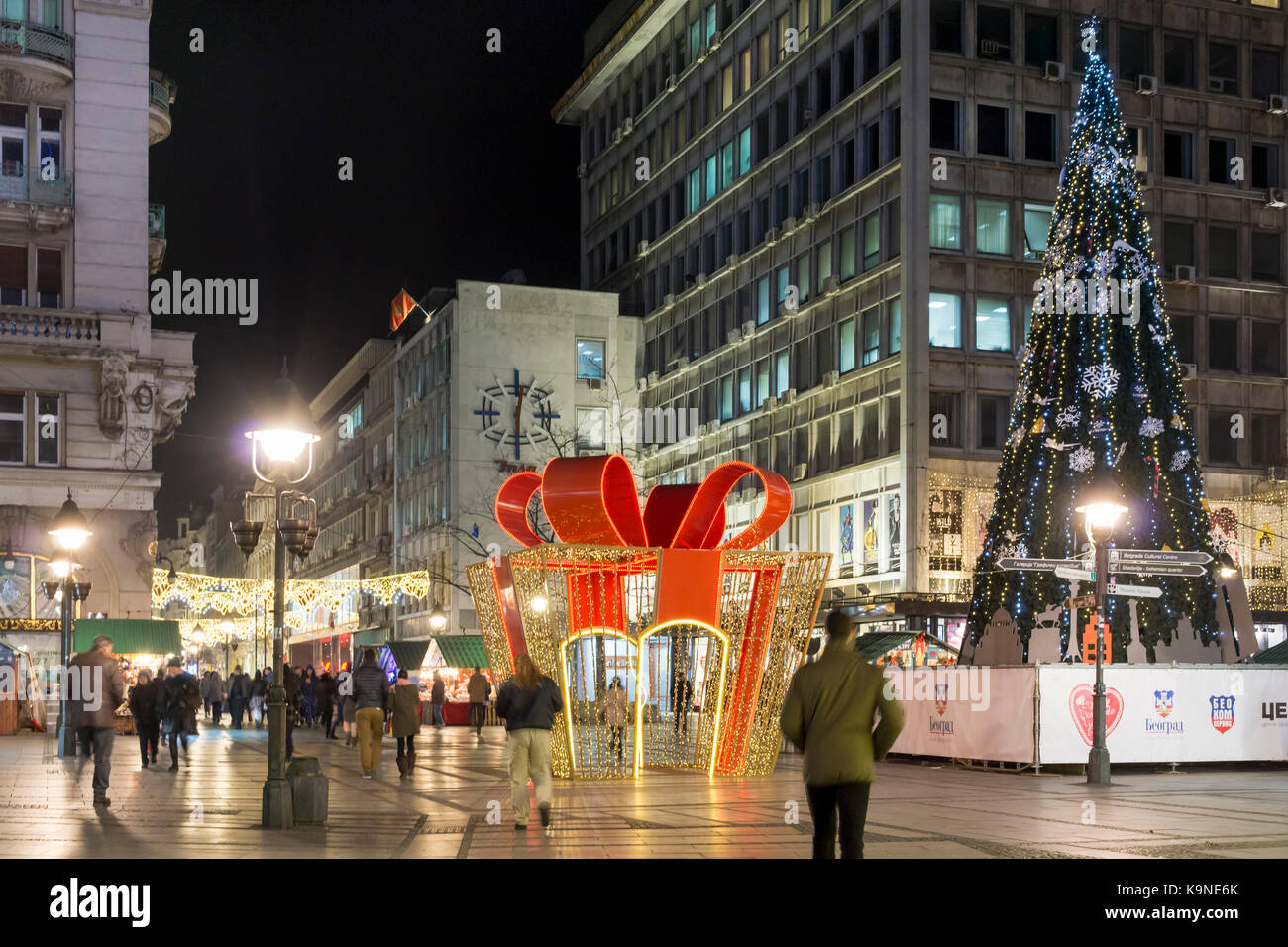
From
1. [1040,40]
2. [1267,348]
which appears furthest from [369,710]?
[1267,348]

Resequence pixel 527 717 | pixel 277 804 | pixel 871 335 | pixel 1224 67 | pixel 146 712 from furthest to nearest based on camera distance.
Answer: pixel 1224 67 < pixel 871 335 < pixel 146 712 < pixel 527 717 < pixel 277 804

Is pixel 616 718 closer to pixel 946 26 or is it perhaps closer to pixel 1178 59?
pixel 946 26

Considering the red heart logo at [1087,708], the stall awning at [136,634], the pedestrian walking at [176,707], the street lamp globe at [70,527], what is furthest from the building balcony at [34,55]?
the red heart logo at [1087,708]

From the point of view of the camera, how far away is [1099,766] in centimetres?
2362

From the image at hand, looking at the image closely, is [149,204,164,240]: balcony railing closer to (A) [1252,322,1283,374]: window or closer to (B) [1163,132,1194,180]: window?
(B) [1163,132,1194,180]: window

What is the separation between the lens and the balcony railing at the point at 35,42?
3997cm

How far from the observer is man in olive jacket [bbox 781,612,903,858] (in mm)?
10227

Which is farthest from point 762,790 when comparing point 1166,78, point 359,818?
point 1166,78

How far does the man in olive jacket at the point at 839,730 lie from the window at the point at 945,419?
37250mm

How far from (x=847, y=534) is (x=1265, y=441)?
1255 centimetres

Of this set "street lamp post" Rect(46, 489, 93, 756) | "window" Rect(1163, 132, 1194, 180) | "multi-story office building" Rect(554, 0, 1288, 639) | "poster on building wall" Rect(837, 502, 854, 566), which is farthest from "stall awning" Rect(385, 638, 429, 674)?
"window" Rect(1163, 132, 1194, 180)

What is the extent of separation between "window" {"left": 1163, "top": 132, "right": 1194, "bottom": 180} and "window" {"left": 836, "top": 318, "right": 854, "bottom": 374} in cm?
1022

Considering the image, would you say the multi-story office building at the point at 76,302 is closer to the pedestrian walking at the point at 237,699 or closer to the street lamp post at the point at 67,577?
the pedestrian walking at the point at 237,699
